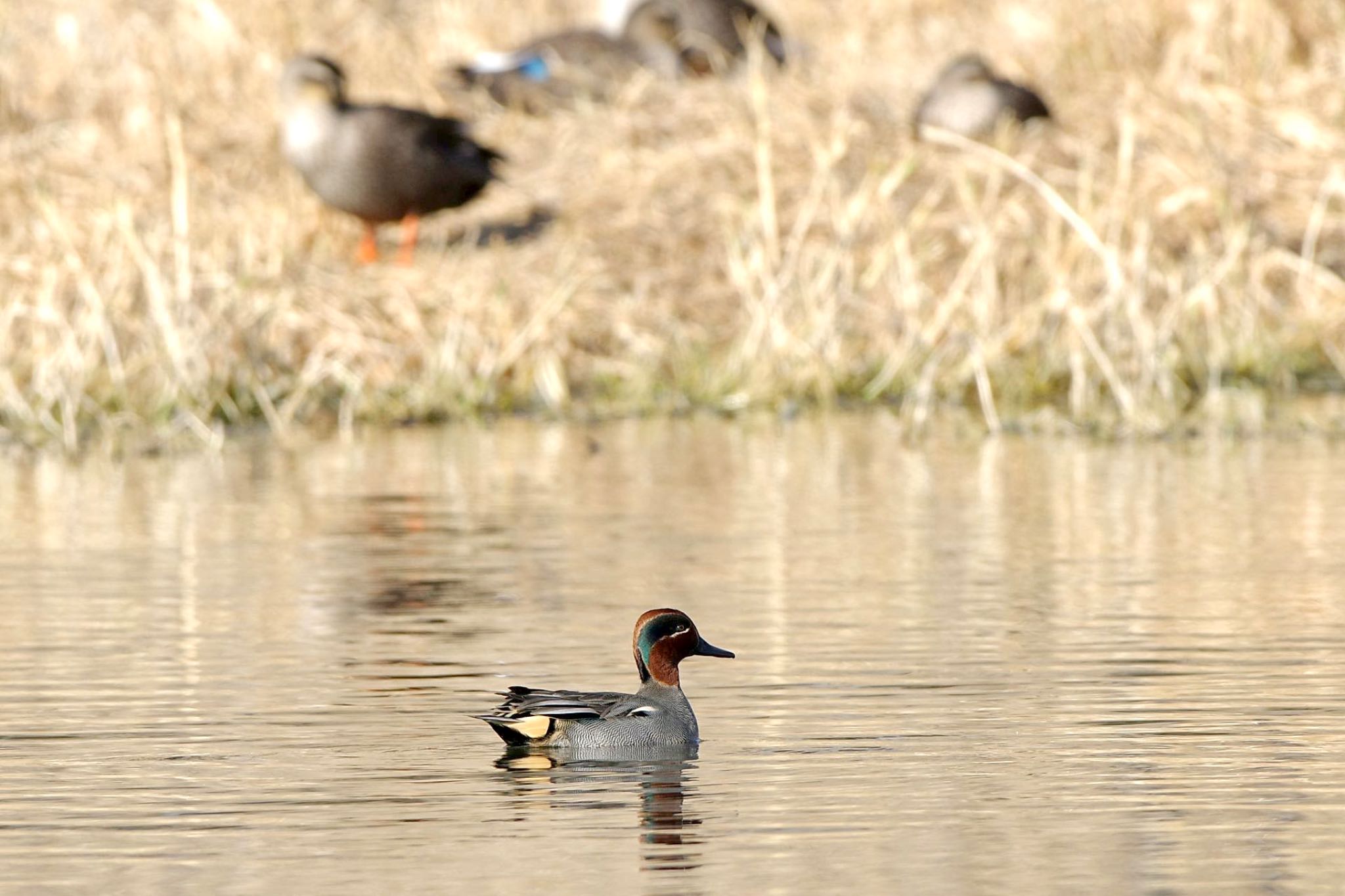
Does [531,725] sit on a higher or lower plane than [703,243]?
lower

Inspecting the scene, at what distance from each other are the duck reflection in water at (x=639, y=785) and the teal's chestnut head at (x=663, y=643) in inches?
8.7

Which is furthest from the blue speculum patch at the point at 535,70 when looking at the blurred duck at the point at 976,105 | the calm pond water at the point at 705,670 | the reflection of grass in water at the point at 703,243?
the calm pond water at the point at 705,670

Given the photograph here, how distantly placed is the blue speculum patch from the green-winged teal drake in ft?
51.9

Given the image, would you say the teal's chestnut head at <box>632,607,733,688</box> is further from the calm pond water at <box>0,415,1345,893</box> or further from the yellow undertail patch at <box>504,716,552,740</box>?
the yellow undertail patch at <box>504,716,552,740</box>

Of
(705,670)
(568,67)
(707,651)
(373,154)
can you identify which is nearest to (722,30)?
(568,67)

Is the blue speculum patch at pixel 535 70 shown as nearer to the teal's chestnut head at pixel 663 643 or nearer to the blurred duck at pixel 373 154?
the blurred duck at pixel 373 154

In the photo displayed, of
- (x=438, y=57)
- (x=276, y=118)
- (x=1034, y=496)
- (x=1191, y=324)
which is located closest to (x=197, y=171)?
(x=276, y=118)

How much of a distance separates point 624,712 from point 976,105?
1405cm

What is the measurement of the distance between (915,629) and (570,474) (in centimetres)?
467

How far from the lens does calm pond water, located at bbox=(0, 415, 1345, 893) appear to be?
16.5 ft

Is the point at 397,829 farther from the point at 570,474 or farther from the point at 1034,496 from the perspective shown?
the point at 570,474

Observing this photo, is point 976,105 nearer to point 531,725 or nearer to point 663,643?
point 663,643

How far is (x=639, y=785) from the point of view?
227 inches

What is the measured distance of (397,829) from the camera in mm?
5230
